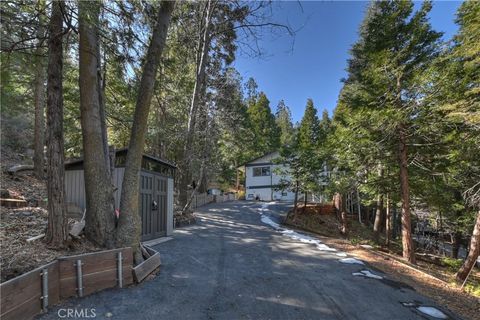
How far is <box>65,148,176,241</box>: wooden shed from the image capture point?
8.10 meters

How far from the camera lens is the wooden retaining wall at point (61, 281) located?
286 cm

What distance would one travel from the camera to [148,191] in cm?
868

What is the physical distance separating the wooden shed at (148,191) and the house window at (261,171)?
2154 centimetres

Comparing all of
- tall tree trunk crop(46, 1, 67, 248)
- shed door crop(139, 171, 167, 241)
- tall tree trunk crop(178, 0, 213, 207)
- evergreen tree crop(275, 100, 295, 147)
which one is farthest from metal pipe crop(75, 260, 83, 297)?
evergreen tree crop(275, 100, 295, 147)

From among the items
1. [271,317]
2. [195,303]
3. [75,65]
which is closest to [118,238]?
[195,303]

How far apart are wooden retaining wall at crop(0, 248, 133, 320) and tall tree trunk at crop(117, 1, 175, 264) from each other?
54 centimetres

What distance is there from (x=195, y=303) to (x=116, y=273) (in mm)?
1347

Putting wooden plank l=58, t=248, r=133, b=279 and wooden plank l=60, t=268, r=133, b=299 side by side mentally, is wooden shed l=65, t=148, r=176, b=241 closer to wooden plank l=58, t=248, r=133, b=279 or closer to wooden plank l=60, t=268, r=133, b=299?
wooden plank l=58, t=248, r=133, b=279

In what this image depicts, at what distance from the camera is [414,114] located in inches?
315

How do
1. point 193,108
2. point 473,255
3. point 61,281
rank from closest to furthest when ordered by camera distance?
point 61,281 → point 473,255 → point 193,108

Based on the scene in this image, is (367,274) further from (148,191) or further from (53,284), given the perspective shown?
(148,191)

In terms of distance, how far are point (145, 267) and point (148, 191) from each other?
3.98 metres

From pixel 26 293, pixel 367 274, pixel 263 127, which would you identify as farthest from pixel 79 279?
pixel 263 127

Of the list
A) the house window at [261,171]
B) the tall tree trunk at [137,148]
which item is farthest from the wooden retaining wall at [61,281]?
the house window at [261,171]
